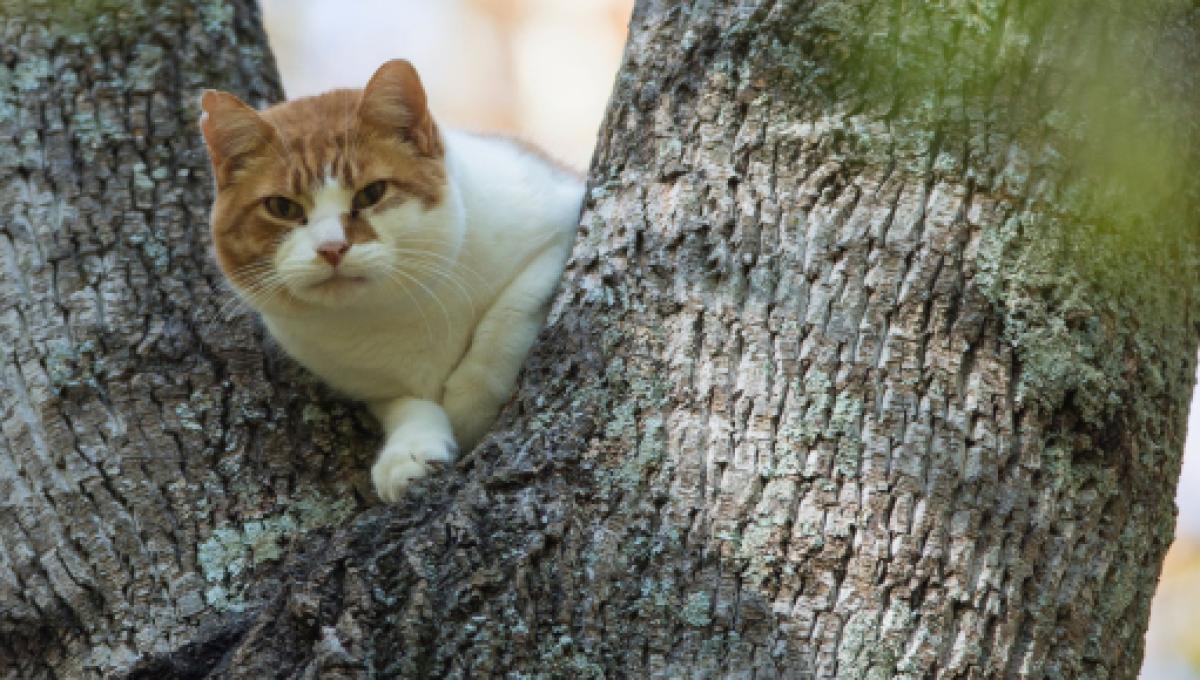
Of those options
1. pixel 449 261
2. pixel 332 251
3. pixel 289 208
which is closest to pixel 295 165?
pixel 289 208

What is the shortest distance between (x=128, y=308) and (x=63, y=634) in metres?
0.75

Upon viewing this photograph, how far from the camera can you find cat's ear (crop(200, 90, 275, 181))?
2.74 m

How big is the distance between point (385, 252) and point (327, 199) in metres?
0.20

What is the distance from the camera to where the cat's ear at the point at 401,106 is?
2.85 metres

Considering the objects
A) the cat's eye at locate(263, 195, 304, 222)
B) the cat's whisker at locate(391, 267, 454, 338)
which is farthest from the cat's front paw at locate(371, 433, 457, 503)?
the cat's eye at locate(263, 195, 304, 222)

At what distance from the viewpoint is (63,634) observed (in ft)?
7.80

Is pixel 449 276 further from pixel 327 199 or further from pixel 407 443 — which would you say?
pixel 407 443

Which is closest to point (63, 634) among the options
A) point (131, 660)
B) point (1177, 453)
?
point (131, 660)

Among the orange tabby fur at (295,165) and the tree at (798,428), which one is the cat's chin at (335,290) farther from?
the tree at (798,428)

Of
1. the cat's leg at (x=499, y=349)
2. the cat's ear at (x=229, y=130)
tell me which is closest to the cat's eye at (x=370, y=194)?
the cat's ear at (x=229, y=130)

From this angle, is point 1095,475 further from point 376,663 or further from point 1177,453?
point 376,663

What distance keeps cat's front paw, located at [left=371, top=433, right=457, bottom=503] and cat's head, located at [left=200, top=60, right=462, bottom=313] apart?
0.39m

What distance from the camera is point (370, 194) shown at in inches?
112

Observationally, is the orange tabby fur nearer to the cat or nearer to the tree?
the cat
